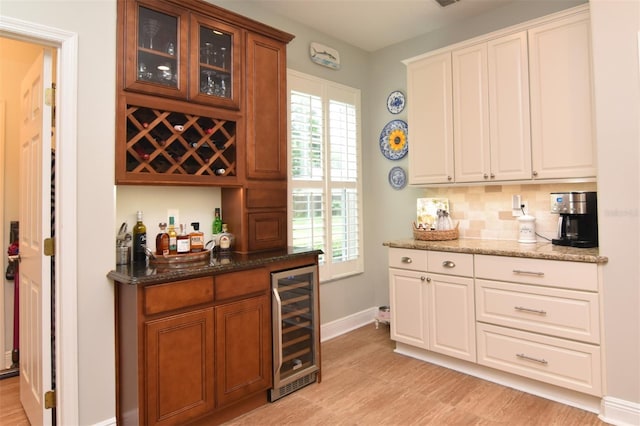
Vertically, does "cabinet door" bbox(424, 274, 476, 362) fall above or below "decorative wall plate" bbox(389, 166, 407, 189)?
below

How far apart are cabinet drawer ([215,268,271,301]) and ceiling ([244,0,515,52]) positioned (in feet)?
7.53

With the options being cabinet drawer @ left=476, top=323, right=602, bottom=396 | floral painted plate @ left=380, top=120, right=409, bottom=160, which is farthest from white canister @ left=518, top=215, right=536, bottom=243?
floral painted plate @ left=380, top=120, right=409, bottom=160

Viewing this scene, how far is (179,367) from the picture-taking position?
209cm

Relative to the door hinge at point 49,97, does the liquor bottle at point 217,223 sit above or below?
below

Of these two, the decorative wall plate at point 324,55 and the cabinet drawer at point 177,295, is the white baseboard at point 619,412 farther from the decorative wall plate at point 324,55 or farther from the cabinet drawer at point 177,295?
the decorative wall plate at point 324,55

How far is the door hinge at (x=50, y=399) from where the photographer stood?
2.10m

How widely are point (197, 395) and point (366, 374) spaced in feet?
4.50

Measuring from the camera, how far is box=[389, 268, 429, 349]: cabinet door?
3156 millimetres

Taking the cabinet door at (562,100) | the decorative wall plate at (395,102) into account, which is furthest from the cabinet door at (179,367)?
the decorative wall plate at (395,102)

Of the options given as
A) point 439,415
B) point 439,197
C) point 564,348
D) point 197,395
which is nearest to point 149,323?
point 197,395

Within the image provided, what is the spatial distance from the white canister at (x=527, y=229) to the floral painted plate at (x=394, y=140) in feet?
4.52

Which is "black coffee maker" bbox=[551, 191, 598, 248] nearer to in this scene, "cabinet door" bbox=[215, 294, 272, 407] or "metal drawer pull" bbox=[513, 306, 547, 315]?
"metal drawer pull" bbox=[513, 306, 547, 315]

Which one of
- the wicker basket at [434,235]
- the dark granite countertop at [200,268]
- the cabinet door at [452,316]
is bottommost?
the cabinet door at [452,316]

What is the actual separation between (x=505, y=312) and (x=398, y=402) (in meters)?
0.99
